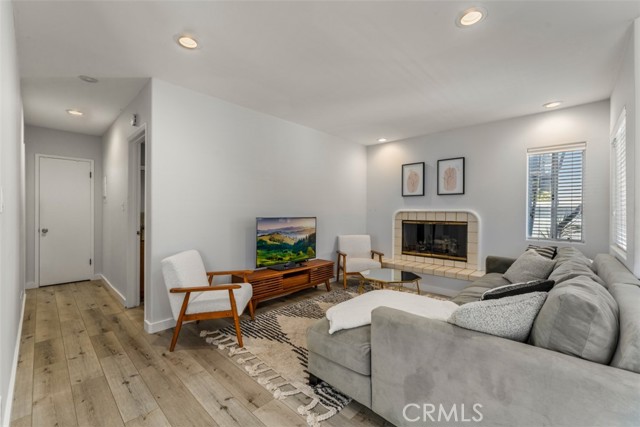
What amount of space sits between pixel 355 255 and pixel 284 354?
8.89ft

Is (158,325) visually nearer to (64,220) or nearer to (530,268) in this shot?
(64,220)

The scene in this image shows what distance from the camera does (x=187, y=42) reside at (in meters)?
2.19

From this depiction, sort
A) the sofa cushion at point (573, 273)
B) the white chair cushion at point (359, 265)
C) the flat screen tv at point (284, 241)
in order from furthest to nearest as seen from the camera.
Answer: the white chair cushion at point (359, 265) → the flat screen tv at point (284, 241) → the sofa cushion at point (573, 273)

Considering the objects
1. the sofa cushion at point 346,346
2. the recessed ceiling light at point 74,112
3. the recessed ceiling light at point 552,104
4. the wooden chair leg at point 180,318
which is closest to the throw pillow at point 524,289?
the sofa cushion at point 346,346

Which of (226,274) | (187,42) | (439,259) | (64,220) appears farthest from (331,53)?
(64,220)

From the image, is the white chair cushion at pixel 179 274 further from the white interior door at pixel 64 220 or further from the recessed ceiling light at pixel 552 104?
the recessed ceiling light at pixel 552 104

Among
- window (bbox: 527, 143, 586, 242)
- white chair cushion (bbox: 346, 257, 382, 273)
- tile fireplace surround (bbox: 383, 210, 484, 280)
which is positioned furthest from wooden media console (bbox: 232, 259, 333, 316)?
window (bbox: 527, 143, 586, 242)

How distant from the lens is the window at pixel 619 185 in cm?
238

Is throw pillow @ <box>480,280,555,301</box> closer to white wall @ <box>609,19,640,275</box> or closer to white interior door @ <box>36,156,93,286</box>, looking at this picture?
white wall @ <box>609,19,640,275</box>

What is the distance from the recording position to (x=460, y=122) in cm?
412

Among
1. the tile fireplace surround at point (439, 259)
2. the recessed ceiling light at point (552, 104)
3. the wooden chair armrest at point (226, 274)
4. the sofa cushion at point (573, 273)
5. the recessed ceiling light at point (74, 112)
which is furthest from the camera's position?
the tile fireplace surround at point (439, 259)

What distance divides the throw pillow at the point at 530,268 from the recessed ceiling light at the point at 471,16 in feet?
7.31

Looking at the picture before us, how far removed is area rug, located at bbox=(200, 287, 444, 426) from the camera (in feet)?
6.04

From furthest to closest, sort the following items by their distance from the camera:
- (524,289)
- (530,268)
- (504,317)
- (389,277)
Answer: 1. (389,277)
2. (530,268)
3. (524,289)
4. (504,317)
